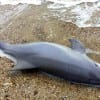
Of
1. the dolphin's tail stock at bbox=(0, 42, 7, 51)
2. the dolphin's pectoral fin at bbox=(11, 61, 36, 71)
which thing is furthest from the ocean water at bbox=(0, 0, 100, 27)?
the dolphin's pectoral fin at bbox=(11, 61, 36, 71)

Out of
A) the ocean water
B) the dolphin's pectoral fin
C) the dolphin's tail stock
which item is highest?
the ocean water

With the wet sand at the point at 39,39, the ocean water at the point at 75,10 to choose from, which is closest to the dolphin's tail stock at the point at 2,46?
the wet sand at the point at 39,39

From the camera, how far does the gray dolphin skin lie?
18.7 ft

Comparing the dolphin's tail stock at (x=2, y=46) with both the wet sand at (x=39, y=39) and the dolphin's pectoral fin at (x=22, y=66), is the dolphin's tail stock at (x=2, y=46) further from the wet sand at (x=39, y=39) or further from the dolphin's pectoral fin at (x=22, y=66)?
the dolphin's pectoral fin at (x=22, y=66)

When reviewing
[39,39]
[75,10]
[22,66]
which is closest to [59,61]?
[22,66]

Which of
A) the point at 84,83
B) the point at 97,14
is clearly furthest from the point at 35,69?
the point at 97,14

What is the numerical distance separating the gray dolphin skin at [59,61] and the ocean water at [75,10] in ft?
6.13

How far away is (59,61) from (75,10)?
9.95 ft

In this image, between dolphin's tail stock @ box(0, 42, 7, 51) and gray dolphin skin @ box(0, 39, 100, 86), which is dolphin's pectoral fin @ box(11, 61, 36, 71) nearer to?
gray dolphin skin @ box(0, 39, 100, 86)

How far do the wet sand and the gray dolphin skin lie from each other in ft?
0.63

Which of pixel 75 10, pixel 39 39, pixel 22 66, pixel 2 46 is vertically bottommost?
pixel 22 66

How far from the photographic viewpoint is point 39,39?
23.9 ft

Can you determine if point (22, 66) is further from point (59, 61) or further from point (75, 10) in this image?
point (75, 10)

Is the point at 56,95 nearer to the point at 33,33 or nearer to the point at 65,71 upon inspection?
the point at 65,71
